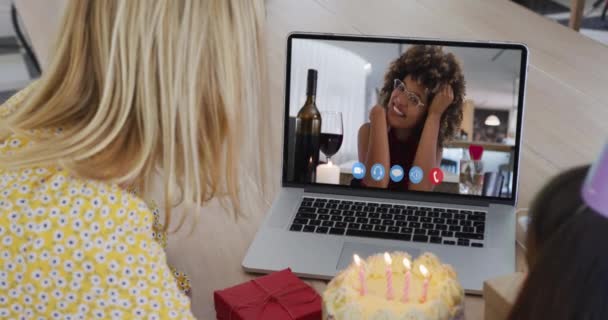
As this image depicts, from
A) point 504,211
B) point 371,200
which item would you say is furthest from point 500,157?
point 371,200

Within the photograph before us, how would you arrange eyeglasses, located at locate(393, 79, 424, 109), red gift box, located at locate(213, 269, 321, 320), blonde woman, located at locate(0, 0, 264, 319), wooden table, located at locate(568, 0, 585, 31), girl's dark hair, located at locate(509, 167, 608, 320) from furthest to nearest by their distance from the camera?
wooden table, located at locate(568, 0, 585, 31) < eyeglasses, located at locate(393, 79, 424, 109) < red gift box, located at locate(213, 269, 321, 320) < blonde woman, located at locate(0, 0, 264, 319) < girl's dark hair, located at locate(509, 167, 608, 320)

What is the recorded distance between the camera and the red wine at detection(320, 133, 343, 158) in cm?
96

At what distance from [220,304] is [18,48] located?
1401 mm

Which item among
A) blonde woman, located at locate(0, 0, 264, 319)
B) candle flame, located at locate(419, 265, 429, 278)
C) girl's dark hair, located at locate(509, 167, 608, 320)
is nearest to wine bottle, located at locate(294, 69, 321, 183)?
blonde woman, located at locate(0, 0, 264, 319)

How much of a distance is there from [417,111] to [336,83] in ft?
0.45

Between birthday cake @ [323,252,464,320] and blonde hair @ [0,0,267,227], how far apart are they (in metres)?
0.18

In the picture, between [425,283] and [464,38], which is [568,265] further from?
[464,38]

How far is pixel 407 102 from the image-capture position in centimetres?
95

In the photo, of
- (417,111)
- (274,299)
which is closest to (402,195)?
(417,111)

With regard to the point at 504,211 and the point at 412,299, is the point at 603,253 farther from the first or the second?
the point at 504,211

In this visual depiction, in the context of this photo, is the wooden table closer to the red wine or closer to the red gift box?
the red wine

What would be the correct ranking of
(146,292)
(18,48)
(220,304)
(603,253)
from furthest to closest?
(18,48) < (220,304) < (146,292) < (603,253)

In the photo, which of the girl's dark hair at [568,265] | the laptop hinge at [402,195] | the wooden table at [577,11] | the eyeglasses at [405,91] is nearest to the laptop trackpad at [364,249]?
the laptop hinge at [402,195]

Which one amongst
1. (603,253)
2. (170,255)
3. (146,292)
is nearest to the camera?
(603,253)
